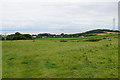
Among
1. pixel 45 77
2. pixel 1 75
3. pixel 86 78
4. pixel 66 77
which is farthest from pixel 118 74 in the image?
pixel 1 75

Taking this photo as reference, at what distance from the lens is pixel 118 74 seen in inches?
284

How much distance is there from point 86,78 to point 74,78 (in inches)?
28.9

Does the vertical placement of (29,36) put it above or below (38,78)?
above

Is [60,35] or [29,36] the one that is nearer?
[29,36]

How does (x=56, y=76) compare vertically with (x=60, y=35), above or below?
below

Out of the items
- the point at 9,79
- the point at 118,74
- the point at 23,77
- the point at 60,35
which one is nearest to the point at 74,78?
the point at 118,74

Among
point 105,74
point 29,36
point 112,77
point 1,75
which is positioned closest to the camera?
point 112,77

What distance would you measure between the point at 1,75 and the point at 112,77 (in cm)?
766

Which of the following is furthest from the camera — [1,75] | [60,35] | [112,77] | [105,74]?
[60,35]

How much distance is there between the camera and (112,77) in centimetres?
685

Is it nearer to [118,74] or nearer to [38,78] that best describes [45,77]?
[38,78]

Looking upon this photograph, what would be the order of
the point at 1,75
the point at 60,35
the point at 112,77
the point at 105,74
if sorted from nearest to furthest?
the point at 112,77
the point at 105,74
the point at 1,75
the point at 60,35

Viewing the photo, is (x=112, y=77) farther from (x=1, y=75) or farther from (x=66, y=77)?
(x=1, y=75)

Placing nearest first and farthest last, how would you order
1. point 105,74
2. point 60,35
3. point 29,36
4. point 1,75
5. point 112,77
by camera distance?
point 112,77
point 105,74
point 1,75
point 29,36
point 60,35
